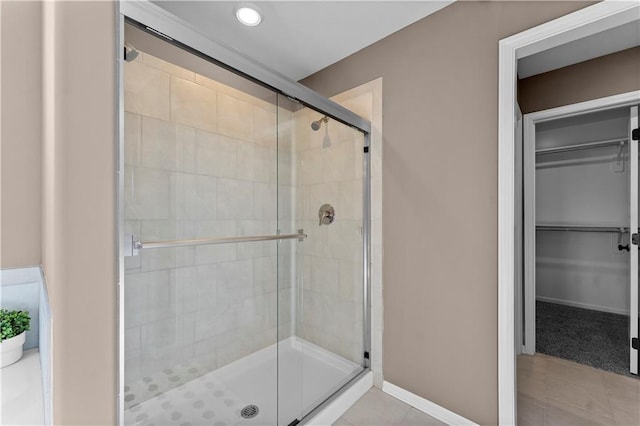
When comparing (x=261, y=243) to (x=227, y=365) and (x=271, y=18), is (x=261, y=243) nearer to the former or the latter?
(x=227, y=365)

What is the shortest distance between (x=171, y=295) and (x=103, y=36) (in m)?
1.07

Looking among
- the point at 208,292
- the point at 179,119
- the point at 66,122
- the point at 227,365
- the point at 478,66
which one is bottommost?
the point at 227,365

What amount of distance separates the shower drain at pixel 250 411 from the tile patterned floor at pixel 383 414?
0.44 meters

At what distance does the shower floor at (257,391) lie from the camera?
4.56 feet

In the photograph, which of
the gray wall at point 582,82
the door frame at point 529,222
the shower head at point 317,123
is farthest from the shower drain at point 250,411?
the gray wall at point 582,82

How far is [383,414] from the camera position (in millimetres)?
1687

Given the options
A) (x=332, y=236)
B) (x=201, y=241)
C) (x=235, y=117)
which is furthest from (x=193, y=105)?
(x=332, y=236)

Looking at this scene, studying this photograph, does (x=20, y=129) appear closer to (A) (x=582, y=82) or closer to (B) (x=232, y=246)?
(B) (x=232, y=246)

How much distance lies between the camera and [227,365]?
1.61 metres

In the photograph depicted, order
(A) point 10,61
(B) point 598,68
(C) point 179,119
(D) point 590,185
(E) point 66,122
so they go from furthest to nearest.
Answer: (D) point 590,185 → (B) point 598,68 → (C) point 179,119 → (A) point 10,61 → (E) point 66,122

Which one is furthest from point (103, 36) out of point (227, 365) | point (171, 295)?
point (227, 365)

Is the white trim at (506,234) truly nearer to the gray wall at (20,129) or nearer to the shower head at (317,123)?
the shower head at (317,123)

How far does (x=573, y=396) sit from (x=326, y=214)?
6.40ft

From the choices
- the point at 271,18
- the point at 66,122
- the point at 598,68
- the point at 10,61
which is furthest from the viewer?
the point at 598,68
